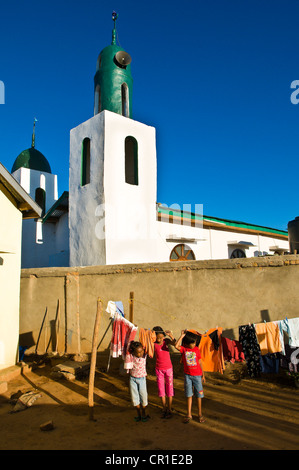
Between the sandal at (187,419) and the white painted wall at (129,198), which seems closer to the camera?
the sandal at (187,419)

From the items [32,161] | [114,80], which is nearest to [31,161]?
[32,161]

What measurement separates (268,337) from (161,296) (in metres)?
2.90

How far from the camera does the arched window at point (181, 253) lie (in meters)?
13.9

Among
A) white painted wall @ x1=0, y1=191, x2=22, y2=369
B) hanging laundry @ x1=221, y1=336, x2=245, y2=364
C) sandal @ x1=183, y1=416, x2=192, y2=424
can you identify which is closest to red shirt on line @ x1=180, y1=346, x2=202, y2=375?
sandal @ x1=183, y1=416, x2=192, y2=424

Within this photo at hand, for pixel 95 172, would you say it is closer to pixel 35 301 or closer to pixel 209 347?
pixel 35 301

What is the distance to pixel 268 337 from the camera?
22.7 feet

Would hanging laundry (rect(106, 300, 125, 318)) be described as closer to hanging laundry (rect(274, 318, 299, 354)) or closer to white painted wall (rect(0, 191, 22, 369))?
white painted wall (rect(0, 191, 22, 369))

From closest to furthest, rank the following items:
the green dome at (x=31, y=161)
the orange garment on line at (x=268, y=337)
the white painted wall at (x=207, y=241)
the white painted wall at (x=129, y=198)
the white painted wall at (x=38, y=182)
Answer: the orange garment on line at (x=268, y=337), the white painted wall at (x=129, y=198), the white painted wall at (x=207, y=241), the white painted wall at (x=38, y=182), the green dome at (x=31, y=161)

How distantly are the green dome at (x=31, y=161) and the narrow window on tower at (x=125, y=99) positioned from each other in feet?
27.2

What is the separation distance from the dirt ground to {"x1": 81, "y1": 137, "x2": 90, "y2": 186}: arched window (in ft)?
24.9

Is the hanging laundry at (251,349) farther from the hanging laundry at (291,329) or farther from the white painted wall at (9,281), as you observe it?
the white painted wall at (9,281)

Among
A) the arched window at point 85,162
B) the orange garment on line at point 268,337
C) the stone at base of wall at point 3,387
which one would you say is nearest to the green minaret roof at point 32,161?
the arched window at point 85,162

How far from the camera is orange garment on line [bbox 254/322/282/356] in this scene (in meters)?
6.90

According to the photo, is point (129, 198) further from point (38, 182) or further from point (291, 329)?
point (38, 182)
